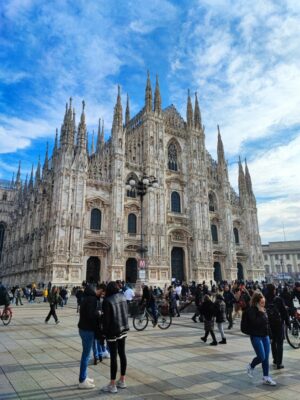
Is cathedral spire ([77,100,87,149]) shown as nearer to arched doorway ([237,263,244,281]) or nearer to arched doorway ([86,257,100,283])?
arched doorway ([86,257,100,283])

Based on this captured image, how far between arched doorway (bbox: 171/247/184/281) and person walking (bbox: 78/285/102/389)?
31.7m

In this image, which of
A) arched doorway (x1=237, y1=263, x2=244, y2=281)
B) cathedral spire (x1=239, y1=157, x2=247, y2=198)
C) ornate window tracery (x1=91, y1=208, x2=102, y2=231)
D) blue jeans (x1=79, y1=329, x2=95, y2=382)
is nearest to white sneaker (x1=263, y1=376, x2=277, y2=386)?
blue jeans (x1=79, y1=329, x2=95, y2=382)

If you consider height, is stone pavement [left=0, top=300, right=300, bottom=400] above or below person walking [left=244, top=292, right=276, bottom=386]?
below

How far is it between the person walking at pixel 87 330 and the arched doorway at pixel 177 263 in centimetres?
3167

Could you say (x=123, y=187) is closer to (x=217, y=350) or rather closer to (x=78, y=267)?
(x=78, y=267)

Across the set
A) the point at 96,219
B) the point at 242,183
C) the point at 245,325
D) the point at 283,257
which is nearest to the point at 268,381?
the point at 245,325

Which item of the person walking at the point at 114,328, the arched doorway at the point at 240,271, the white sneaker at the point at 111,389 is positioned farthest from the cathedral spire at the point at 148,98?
the white sneaker at the point at 111,389

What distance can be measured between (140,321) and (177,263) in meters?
25.8

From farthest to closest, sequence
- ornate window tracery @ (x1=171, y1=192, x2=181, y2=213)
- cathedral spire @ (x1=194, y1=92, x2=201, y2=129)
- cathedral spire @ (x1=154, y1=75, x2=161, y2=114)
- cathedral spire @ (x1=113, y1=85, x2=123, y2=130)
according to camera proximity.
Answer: cathedral spire @ (x1=194, y1=92, x2=201, y2=129)
cathedral spire @ (x1=154, y1=75, x2=161, y2=114)
ornate window tracery @ (x1=171, y1=192, x2=181, y2=213)
cathedral spire @ (x1=113, y1=85, x2=123, y2=130)

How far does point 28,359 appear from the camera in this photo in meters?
6.82

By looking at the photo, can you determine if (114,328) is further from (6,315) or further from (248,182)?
(248,182)

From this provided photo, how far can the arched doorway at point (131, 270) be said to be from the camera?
107 feet

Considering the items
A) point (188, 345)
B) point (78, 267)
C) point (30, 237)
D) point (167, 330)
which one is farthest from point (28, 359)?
point (30, 237)

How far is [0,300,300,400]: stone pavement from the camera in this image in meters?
4.88
